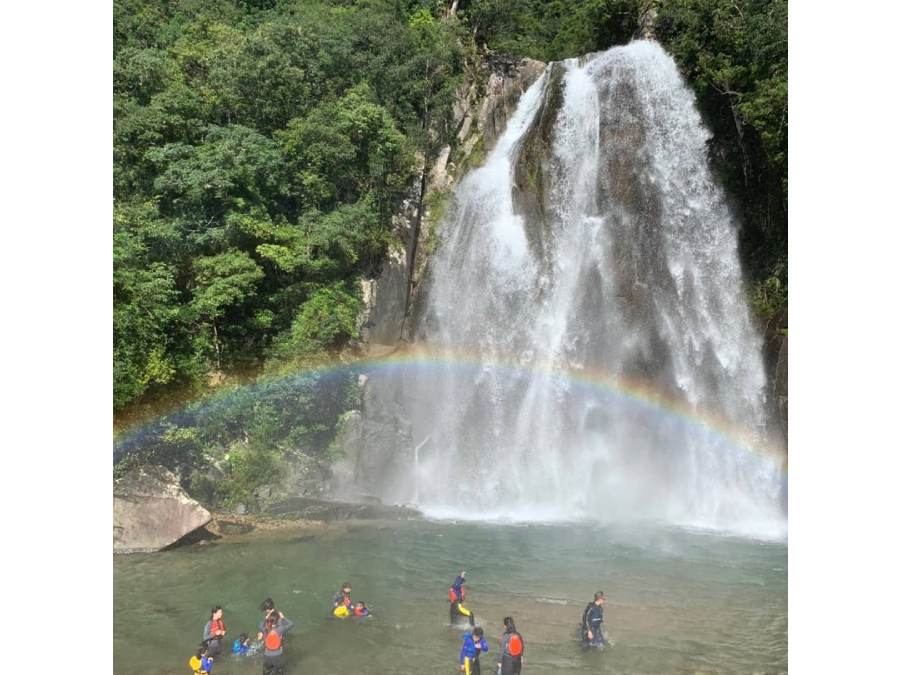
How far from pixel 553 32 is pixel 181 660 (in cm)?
2869

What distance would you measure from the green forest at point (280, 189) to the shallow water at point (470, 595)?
13.4 feet

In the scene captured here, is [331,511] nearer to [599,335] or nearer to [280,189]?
[599,335]

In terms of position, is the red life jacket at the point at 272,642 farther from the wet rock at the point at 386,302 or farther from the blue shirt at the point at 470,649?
the wet rock at the point at 386,302

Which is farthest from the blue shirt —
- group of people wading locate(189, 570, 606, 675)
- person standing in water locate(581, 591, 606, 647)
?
person standing in water locate(581, 591, 606, 647)

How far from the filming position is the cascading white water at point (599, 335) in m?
18.3

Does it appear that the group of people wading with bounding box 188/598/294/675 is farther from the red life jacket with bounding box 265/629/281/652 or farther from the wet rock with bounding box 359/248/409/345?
the wet rock with bounding box 359/248/409/345

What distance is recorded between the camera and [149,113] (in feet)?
61.8

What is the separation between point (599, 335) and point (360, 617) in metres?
10.5

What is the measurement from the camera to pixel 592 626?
10539mm

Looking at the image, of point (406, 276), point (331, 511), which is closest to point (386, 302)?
point (406, 276)

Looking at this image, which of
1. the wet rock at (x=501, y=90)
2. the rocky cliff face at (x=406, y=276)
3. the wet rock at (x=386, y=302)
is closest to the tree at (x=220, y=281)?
the wet rock at (x=386, y=302)

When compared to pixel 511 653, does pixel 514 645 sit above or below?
above

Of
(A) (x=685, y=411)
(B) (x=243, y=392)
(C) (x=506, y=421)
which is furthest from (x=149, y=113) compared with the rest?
(A) (x=685, y=411)

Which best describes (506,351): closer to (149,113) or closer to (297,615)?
(297,615)
